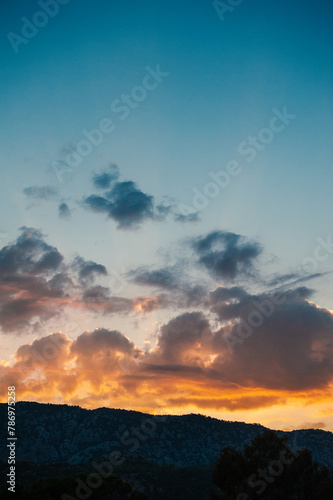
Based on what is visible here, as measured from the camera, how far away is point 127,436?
16988 cm

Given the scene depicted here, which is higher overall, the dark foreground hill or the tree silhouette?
the dark foreground hill

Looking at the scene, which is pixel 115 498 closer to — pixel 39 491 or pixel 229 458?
pixel 39 491

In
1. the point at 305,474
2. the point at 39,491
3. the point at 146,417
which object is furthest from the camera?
the point at 146,417

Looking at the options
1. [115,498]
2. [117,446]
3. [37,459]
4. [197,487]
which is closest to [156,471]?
[197,487]

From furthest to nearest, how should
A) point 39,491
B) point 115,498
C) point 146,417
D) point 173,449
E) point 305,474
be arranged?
point 146,417 < point 173,449 < point 305,474 < point 115,498 < point 39,491

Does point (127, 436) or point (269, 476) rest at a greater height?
point (127, 436)

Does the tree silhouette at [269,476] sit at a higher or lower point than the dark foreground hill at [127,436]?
lower

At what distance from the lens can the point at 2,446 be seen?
459ft

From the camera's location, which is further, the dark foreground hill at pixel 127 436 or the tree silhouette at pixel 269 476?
the dark foreground hill at pixel 127 436

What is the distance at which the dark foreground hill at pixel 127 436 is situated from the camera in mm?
158500

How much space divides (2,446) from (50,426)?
103ft

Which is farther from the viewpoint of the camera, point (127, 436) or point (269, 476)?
point (127, 436)

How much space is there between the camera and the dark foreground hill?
15850 cm

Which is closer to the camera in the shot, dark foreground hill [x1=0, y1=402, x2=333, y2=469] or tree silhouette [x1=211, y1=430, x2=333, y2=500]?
tree silhouette [x1=211, y1=430, x2=333, y2=500]
